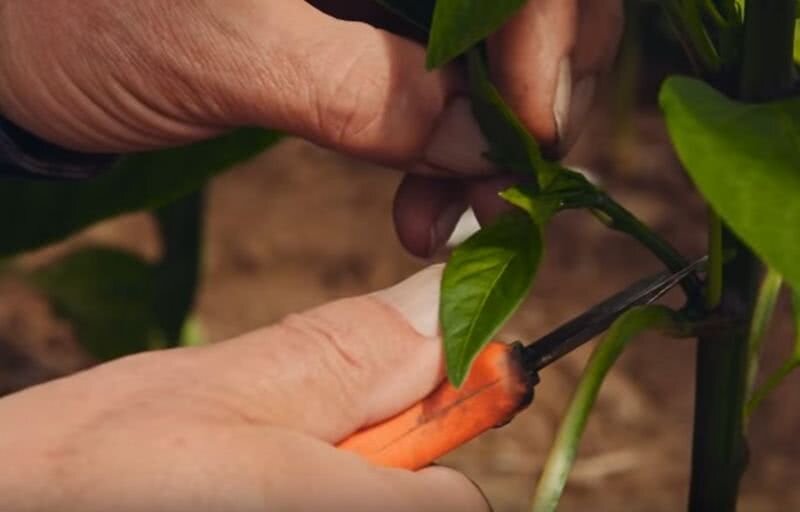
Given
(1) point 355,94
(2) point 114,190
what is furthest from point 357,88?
(2) point 114,190

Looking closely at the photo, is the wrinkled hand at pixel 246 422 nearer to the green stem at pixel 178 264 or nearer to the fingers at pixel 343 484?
the fingers at pixel 343 484

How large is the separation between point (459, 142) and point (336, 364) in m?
0.13

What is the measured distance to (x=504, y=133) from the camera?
0.50m

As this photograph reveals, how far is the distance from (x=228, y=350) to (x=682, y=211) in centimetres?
123

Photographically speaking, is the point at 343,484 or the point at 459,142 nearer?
the point at 343,484

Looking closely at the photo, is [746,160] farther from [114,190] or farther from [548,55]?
[114,190]

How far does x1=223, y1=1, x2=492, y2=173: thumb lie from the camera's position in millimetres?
598

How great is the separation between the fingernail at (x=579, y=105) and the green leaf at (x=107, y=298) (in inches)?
23.3

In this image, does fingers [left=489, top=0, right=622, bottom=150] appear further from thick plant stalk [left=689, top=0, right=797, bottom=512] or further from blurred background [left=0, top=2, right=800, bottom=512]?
blurred background [left=0, top=2, right=800, bottom=512]

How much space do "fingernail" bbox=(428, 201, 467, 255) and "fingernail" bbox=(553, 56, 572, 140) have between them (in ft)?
0.37

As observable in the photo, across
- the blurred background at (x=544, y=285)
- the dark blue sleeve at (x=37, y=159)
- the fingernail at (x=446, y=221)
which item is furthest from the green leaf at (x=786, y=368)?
the blurred background at (x=544, y=285)

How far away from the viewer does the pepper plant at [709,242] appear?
16.9 inches

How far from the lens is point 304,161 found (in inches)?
74.5

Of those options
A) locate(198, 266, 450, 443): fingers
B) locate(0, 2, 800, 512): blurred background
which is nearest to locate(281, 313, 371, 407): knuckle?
locate(198, 266, 450, 443): fingers
